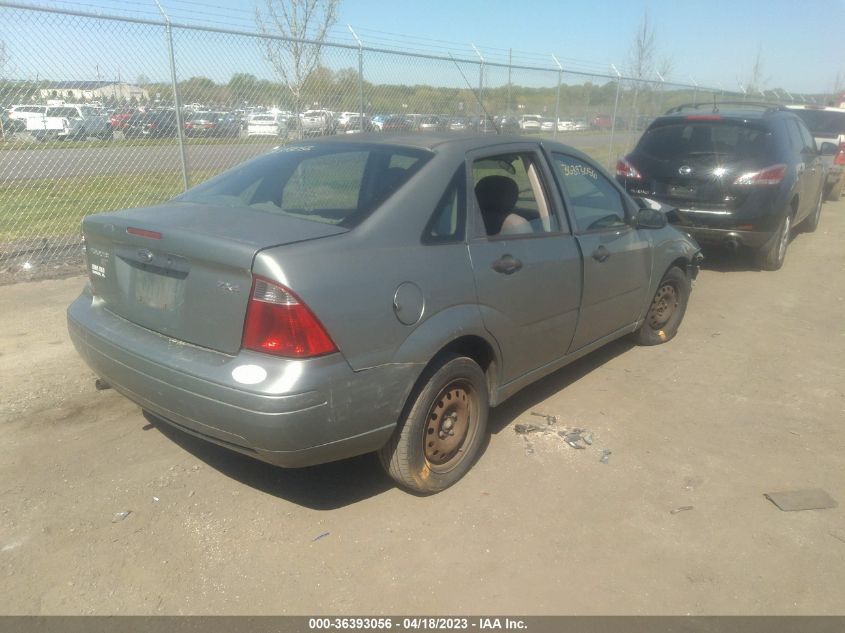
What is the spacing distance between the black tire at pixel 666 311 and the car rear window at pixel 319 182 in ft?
9.03

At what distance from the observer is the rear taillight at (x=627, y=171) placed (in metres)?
7.89

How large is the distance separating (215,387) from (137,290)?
28.6 inches

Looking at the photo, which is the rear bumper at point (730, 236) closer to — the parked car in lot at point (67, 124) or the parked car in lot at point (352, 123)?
the parked car in lot at point (352, 123)

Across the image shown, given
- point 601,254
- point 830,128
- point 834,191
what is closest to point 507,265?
point 601,254

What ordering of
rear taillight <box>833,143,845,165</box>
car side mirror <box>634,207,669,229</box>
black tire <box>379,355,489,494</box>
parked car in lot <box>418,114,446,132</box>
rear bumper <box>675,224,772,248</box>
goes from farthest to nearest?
rear taillight <box>833,143,845,165</box>, parked car in lot <box>418,114,446,132</box>, rear bumper <box>675,224,772,248</box>, car side mirror <box>634,207,669,229</box>, black tire <box>379,355,489,494</box>

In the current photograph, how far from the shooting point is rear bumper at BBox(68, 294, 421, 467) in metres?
2.49

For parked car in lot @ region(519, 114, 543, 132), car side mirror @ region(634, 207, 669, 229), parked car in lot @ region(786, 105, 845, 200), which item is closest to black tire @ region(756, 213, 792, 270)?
car side mirror @ region(634, 207, 669, 229)

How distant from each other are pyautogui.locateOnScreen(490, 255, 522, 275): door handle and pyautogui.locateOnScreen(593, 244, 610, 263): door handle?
830mm

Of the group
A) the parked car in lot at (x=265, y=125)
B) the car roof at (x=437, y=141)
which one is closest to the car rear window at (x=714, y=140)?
the car roof at (x=437, y=141)

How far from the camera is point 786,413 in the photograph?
4.25m

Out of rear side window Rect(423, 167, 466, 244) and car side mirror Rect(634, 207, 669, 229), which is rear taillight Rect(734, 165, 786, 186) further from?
rear side window Rect(423, 167, 466, 244)

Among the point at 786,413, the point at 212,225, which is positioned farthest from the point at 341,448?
the point at 786,413

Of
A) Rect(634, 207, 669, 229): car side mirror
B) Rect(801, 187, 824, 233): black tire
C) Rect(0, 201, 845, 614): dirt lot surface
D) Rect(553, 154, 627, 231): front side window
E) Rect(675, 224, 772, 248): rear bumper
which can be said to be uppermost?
Rect(553, 154, 627, 231): front side window

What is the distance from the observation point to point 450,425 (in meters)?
3.30
